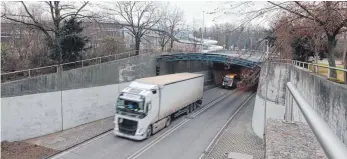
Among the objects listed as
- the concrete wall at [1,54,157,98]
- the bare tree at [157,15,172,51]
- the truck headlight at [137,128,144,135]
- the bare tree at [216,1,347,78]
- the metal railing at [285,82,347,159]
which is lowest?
the truck headlight at [137,128,144,135]

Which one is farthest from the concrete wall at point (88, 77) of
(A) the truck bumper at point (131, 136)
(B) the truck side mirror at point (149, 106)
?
(B) the truck side mirror at point (149, 106)

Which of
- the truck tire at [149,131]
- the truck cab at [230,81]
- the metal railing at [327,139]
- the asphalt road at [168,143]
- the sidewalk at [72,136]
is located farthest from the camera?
the truck cab at [230,81]

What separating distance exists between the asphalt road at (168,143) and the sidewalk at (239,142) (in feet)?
2.84

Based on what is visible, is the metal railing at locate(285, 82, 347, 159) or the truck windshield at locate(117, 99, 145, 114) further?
the truck windshield at locate(117, 99, 145, 114)

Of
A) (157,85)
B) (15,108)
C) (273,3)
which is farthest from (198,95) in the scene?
(273,3)

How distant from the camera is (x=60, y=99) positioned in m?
21.7

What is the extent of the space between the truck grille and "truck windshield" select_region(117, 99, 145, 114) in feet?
2.63

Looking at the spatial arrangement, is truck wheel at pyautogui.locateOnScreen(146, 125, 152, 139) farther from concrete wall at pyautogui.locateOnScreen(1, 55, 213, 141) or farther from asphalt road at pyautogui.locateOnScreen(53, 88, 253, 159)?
concrete wall at pyautogui.locateOnScreen(1, 55, 213, 141)

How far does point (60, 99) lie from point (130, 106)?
5415mm

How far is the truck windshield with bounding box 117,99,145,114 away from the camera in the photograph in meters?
20.4

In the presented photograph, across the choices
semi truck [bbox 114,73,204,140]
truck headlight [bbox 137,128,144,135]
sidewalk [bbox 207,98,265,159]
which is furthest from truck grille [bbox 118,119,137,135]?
sidewalk [bbox 207,98,265,159]

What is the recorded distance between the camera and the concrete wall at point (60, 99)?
18438mm

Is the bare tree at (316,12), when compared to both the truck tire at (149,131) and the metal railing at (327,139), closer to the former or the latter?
the metal railing at (327,139)

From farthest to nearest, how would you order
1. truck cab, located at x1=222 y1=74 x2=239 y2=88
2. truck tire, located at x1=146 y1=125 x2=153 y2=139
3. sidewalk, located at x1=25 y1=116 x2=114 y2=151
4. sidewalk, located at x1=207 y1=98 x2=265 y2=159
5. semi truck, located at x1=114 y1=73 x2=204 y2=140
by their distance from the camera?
truck cab, located at x1=222 y1=74 x2=239 y2=88 → truck tire, located at x1=146 y1=125 x2=153 y2=139 → semi truck, located at x1=114 y1=73 x2=204 y2=140 → sidewalk, located at x1=25 y1=116 x2=114 y2=151 → sidewalk, located at x1=207 y1=98 x2=265 y2=159
